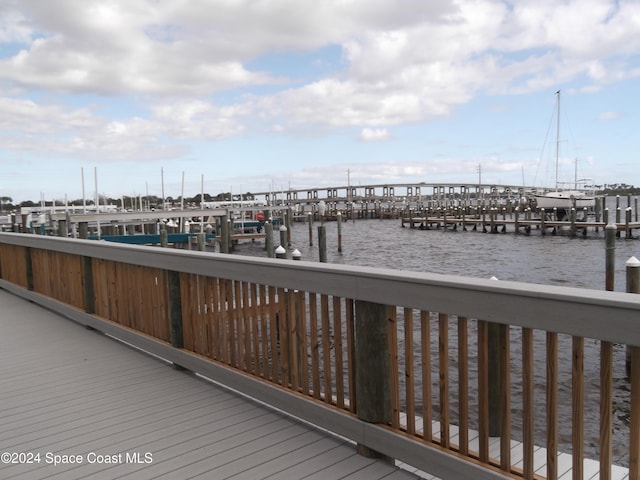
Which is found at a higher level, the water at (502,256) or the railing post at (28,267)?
the railing post at (28,267)

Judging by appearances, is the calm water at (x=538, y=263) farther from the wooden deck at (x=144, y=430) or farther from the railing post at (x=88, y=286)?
the railing post at (x=88, y=286)

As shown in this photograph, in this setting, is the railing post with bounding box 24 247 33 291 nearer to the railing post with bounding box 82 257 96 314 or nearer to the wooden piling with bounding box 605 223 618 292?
the railing post with bounding box 82 257 96 314

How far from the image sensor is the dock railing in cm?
203

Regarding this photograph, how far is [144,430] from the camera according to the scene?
3.34 m

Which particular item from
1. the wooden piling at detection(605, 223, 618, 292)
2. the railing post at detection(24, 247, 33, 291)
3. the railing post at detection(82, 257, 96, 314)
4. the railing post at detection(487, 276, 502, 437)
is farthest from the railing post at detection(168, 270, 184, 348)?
the wooden piling at detection(605, 223, 618, 292)

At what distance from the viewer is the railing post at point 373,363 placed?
2.76 metres

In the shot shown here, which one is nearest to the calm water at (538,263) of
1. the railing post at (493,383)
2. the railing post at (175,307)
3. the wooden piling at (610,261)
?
the wooden piling at (610,261)

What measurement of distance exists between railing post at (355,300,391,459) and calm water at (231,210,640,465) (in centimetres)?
386

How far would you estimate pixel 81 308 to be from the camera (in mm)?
6371

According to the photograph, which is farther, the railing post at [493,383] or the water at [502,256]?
the water at [502,256]

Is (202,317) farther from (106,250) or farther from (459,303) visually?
(459,303)

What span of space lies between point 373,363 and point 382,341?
0.41ft

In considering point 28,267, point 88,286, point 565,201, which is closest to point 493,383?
point 88,286

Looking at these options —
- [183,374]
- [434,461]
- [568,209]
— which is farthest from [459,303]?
[568,209]
